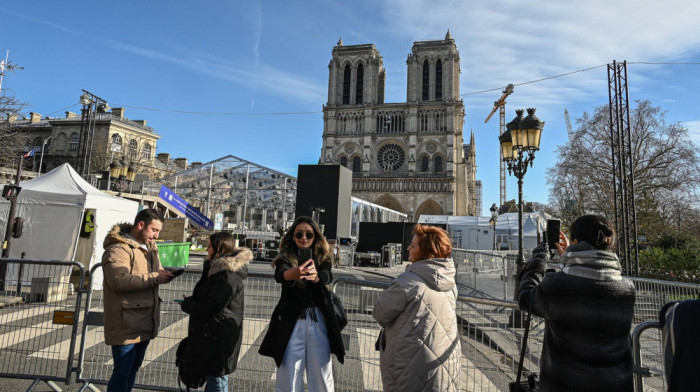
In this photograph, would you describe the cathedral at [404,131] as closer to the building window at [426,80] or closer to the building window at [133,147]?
the building window at [426,80]

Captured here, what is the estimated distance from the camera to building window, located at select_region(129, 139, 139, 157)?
37322 mm

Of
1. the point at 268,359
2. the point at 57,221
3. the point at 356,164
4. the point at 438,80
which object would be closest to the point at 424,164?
the point at 356,164

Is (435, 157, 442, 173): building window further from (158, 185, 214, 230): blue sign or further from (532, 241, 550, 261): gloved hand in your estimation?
(532, 241, 550, 261): gloved hand

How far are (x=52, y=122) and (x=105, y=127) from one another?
683 centimetres

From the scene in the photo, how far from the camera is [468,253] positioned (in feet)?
30.6

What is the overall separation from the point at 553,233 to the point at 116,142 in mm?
43556

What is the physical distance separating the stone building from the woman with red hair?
38.9 metres

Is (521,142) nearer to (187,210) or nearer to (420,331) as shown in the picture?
(420,331)

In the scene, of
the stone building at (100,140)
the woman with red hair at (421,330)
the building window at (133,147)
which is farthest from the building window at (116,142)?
the woman with red hair at (421,330)

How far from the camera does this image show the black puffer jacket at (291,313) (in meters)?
2.34

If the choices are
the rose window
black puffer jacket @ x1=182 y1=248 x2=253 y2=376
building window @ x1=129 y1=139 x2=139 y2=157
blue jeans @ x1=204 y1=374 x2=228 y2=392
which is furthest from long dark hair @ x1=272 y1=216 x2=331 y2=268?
the rose window

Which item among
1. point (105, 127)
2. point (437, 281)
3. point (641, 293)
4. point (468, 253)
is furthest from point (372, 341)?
point (105, 127)

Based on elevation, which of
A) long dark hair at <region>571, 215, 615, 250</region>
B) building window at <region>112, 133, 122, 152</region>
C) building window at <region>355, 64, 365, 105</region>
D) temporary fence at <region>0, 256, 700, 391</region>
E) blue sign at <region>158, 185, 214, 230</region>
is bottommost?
temporary fence at <region>0, 256, 700, 391</region>

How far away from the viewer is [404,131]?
5044 centimetres
